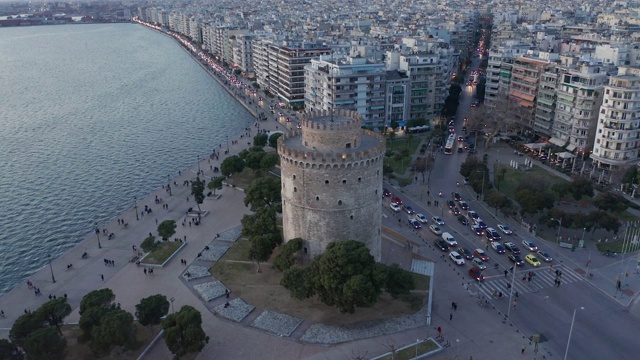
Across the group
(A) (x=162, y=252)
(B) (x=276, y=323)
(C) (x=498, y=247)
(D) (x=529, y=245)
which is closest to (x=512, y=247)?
(C) (x=498, y=247)

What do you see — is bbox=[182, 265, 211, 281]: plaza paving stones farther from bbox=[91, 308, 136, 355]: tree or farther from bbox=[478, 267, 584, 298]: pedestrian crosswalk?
bbox=[478, 267, 584, 298]: pedestrian crosswalk

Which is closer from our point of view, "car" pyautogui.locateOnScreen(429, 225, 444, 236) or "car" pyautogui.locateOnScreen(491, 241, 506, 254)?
"car" pyautogui.locateOnScreen(491, 241, 506, 254)

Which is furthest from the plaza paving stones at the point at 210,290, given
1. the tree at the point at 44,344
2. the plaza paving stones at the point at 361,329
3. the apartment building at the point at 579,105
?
the apartment building at the point at 579,105

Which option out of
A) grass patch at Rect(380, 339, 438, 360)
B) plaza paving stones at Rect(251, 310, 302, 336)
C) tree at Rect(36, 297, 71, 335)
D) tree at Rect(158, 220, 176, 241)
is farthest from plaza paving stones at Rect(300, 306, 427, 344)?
tree at Rect(158, 220, 176, 241)

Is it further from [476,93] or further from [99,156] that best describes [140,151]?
[476,93]

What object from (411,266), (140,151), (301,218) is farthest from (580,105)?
(140,151)

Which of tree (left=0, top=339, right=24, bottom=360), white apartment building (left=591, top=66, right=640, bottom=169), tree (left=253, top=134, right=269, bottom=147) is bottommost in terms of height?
tree (left=0, top=339, right=24, bottom=360)

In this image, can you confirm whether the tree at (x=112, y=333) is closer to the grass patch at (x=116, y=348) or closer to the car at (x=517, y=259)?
the grass patch at (x=116, y=348)
